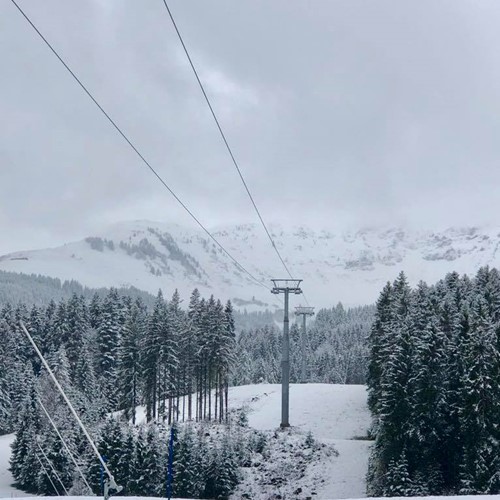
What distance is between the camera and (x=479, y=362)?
41.9 m

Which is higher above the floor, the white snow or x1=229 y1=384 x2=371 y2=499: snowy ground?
x1=229 y1=384 x2=371 y2=499: snowy ground

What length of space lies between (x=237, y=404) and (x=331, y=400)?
47.9ft

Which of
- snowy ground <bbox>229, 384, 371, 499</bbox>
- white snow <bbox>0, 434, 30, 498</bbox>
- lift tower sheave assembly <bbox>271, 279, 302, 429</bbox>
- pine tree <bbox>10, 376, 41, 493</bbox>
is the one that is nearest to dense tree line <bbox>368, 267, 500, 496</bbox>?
snowy ground <bbox>229, 384, 371, 499</bbox>

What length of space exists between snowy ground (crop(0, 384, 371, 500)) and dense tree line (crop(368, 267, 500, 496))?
140 inches

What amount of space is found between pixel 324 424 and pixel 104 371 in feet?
114

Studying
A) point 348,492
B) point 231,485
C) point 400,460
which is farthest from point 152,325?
point 400,460

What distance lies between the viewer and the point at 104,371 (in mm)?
90688

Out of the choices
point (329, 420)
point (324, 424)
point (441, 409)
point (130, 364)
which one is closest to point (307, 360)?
point (329, 420)

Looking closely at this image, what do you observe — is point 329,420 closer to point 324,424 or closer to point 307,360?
point 324,424

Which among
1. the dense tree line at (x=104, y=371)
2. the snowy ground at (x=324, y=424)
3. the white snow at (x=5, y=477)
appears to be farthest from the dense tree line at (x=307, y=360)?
the white snow at (x=5, y=477)

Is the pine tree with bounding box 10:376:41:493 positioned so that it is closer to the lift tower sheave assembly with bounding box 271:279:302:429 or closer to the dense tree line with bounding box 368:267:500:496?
the lift tower sheave assembly with bounding box 271:279:302:429

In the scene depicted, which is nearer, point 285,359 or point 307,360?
point 285,359

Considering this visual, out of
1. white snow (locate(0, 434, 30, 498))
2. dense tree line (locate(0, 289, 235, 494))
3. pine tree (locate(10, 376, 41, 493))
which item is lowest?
white snow (locate(0, 434, 30, 498))

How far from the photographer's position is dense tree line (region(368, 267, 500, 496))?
4084cm
